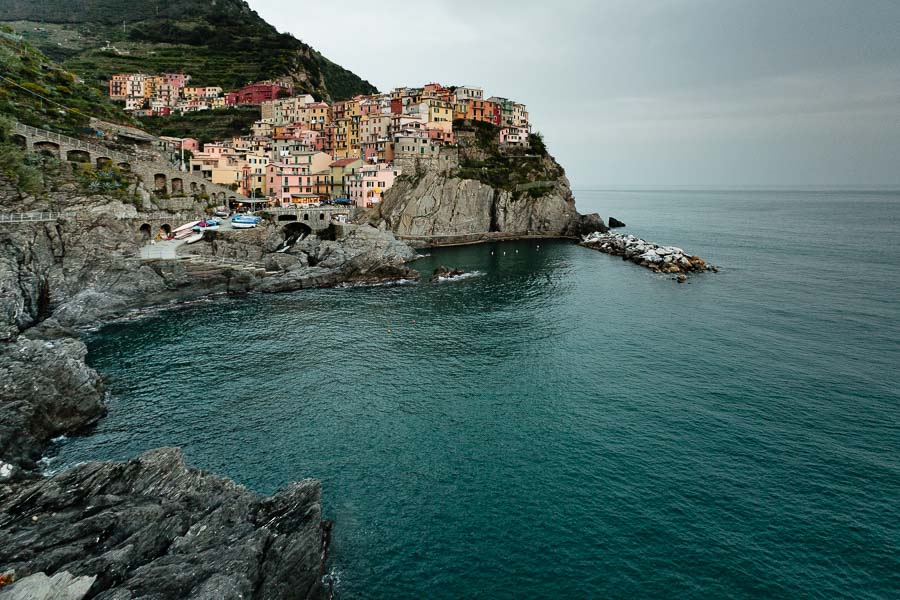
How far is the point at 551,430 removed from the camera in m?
37.5

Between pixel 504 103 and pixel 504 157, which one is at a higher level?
pixel 504 103

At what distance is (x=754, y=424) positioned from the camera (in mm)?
37594

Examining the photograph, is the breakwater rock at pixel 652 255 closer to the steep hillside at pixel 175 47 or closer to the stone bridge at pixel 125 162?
the stone bridge at pixel 125 162

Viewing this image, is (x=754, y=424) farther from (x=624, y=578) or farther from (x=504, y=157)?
(x=504, y=157)

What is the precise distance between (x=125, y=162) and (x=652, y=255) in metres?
90.8

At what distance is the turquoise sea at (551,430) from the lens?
25.3 meters

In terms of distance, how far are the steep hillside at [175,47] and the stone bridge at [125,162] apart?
3210 inches

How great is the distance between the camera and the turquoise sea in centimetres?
2534

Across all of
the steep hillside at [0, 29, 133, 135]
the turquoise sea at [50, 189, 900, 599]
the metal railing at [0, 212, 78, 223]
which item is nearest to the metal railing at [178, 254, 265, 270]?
the turquoise sea at [50, 189, 900, 599]

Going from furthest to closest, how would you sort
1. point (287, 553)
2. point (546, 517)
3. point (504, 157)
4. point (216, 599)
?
point (504, 157)
point (546, 517)
point (287, 553)
point (216, 599)

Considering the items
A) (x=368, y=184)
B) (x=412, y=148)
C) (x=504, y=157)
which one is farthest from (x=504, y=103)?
(x=368, y=184)

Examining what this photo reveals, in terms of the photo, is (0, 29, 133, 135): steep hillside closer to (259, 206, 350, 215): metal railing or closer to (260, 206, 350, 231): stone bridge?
(259, 206, 350, 215): metal railing

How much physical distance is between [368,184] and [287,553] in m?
94.3

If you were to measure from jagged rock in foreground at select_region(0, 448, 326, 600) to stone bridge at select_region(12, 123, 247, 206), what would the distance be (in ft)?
228
